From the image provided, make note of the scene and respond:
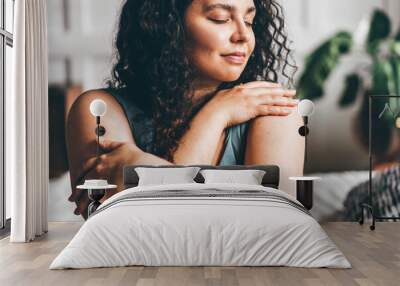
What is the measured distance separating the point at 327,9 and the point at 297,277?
14.8 feet

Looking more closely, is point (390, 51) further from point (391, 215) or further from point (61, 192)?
point (61, 192)

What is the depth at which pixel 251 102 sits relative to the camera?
24.9ft

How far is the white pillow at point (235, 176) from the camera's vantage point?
6754mm

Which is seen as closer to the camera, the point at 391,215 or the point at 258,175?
the point at 258,175

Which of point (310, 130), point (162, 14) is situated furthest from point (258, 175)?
point (162, 14)

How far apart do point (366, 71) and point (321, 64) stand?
2.00 feet

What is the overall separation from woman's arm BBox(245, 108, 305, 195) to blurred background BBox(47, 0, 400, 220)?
0.85ft

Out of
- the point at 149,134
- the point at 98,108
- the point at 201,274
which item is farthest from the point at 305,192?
the point at 201,274

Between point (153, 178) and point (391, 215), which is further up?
point (153, 178)

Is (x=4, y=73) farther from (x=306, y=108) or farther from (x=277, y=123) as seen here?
(x=306, y=108)

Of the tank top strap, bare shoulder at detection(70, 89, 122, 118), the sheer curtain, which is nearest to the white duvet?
the sheer curtain

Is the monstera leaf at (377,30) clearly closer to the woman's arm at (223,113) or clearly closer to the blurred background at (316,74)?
the blurred background at (316,74)

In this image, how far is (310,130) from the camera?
Answer: 7680 mm

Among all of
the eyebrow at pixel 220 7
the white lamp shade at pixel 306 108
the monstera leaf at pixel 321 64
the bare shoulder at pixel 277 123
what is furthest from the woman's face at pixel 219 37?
the white lamp shade at pixel 306 108
